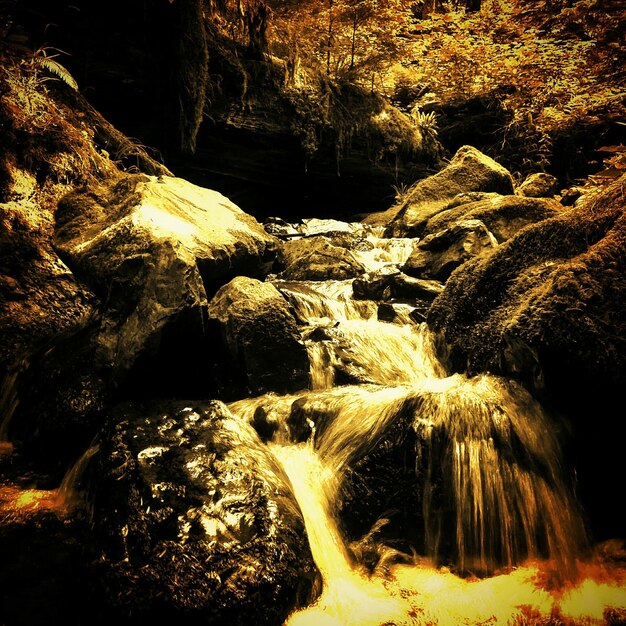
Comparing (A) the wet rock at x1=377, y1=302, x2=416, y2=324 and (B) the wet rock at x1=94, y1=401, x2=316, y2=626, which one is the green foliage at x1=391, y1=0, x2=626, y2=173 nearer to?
(A) the wet rock at x1=377, y1=302, x2=416, y2=324

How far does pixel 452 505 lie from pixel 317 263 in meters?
4.95

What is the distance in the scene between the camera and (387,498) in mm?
2850

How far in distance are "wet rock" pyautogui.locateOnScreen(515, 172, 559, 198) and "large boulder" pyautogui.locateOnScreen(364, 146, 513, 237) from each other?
0.44 meters

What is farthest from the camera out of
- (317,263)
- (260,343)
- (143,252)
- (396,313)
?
(317,263)

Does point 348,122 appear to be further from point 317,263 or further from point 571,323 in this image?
point 571,323

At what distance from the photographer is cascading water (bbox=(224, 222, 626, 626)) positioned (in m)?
2.24

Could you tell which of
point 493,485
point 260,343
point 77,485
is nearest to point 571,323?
point 493,485

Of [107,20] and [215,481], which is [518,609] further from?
[107,20]

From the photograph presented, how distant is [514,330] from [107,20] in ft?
22.1

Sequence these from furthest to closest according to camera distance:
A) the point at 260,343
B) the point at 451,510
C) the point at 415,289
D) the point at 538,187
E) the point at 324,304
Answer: the point at 538,187, the point at 415,289, the point at 324,304, the point at 260,343, the point at 451,510

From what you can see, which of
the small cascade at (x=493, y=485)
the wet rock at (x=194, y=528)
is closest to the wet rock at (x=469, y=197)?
the small cascade at (x=493, y=485)

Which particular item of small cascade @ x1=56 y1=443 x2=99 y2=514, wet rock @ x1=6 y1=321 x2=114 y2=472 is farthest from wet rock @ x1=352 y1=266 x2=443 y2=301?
small cascade @ x1=56 y1=443 x2=99 y2=514

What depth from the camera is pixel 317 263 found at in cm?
713

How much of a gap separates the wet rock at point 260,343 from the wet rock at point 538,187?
26.2 ft
